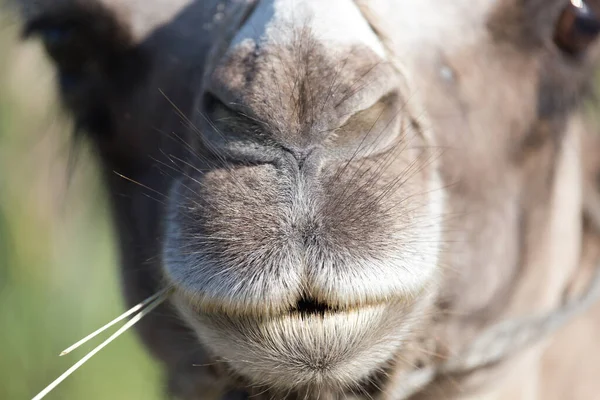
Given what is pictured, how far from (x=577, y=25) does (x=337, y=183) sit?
100cm

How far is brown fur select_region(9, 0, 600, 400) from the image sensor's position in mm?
1249

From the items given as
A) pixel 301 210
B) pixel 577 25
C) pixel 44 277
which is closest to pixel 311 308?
pixel 301 210

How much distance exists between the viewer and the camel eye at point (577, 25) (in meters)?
1.90

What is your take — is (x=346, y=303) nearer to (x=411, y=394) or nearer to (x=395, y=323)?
(x=395, y=323)

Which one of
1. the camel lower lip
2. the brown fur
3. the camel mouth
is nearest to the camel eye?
the brown fur

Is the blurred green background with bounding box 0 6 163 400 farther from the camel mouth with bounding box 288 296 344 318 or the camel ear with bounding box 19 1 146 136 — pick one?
→ the camel mouth with bounding box 288 296 344 318

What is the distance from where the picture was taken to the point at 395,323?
1.42 metres

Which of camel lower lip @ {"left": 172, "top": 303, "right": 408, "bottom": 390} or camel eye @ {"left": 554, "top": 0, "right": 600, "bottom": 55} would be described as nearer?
Result: camel lower lip @ {"left": 172, "top": 303, "right": 408, "bottom": 390}

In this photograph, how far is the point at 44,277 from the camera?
4219mm

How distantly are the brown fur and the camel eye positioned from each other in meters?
0.04

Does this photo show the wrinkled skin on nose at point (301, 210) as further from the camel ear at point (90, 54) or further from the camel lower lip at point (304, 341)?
the camel ear at point (90, 54)

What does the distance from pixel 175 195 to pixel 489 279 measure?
905mm

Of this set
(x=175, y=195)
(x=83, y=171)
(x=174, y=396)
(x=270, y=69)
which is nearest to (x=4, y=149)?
(x=83, y=171)

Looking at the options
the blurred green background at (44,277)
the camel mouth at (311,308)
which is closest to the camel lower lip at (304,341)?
the camel mouth at (311,308)
